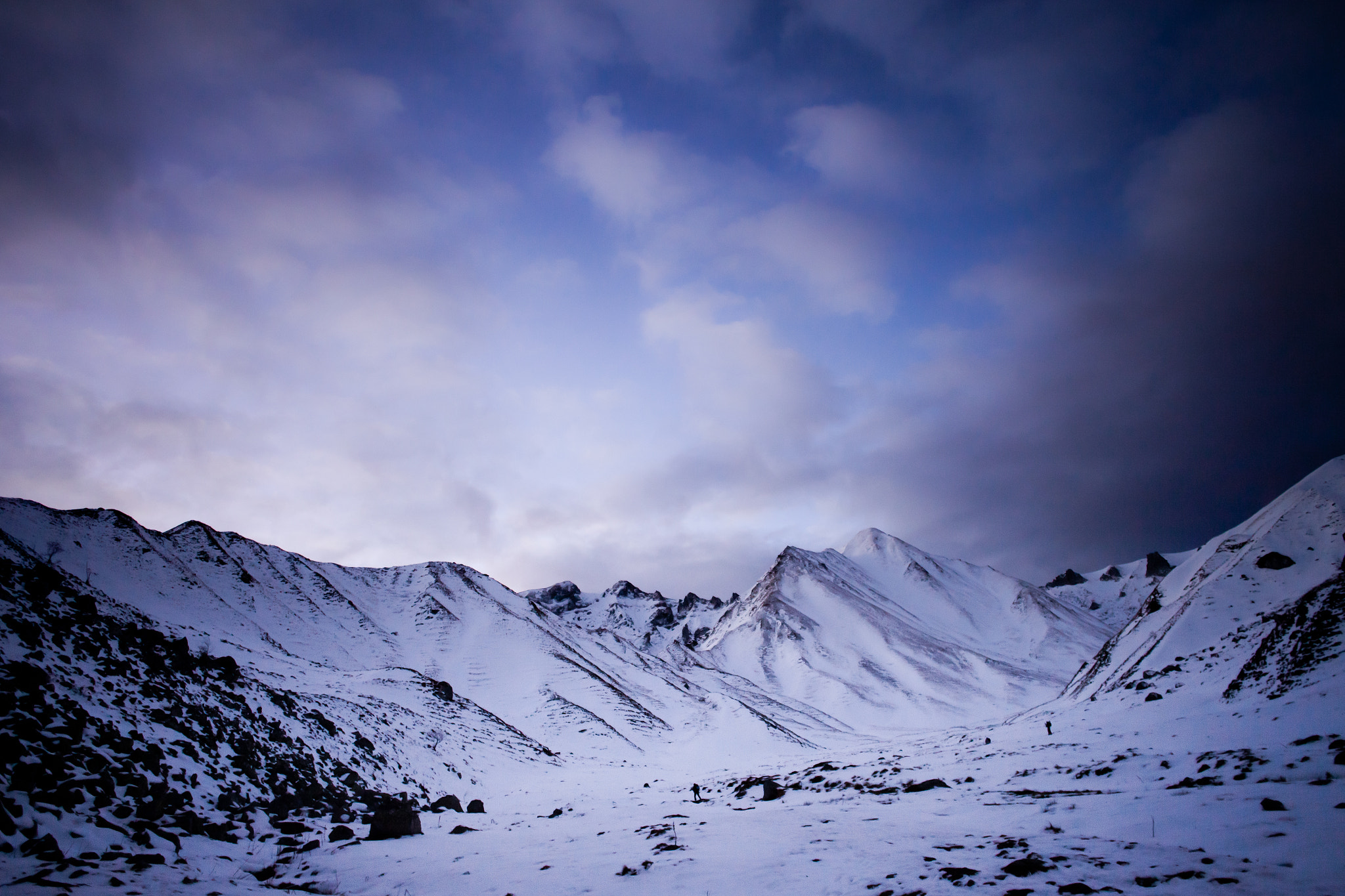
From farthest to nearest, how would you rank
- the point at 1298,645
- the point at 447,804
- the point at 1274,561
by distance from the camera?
1. the point at 1274,561
2. the point at 1298,645
3. the point at 447,804

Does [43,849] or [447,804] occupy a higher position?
[43,849]

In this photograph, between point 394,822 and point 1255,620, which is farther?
point 1255,620

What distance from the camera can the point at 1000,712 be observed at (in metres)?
119

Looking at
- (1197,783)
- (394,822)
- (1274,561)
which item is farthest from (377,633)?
(1274,561)

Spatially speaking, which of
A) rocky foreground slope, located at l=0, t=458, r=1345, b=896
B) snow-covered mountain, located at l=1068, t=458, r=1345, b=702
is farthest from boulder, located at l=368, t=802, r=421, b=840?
snow-covered mountain, located at l=1068, t=458, r=1345, b=702

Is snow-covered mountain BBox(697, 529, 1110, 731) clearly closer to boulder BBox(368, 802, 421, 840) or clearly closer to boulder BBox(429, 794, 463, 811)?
boulder BBox(429, 794, 463, 811)

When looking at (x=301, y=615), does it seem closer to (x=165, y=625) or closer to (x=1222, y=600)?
(x=165, y=625)

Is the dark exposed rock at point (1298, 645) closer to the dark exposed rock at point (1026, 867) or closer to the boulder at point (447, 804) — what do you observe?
the dark exposed rock at point (1026, 867)

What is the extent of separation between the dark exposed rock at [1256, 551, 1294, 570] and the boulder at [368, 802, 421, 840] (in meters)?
62.0

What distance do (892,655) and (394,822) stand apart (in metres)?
157

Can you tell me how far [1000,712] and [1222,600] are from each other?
297ft

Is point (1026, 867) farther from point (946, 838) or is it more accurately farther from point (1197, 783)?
point (1197, 783)

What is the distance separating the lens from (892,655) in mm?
152500

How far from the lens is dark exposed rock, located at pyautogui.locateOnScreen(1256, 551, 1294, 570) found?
44.9 metres
